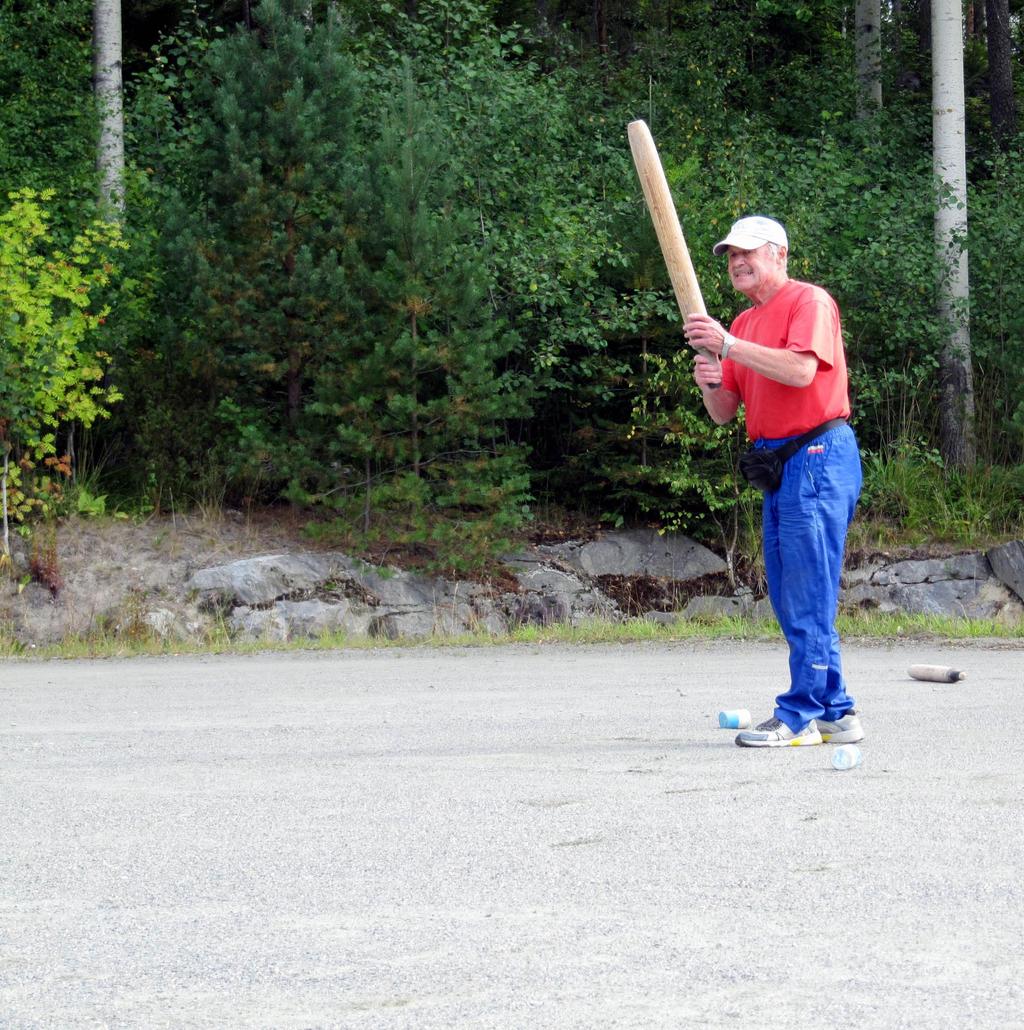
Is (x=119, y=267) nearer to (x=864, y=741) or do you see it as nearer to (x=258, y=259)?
(x=258, y=259)

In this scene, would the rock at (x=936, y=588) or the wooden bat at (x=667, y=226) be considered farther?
the rock at (x=936, y=588)

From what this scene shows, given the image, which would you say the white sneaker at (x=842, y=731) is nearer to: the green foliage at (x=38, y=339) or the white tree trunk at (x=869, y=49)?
the green foliage at (x=38, y=339)

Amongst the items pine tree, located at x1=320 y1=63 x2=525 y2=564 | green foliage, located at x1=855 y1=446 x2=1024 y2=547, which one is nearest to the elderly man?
pine tree, located at x1=320 y1=63 x2=525 y2=564

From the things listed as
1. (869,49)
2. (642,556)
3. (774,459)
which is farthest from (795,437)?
(869,49)

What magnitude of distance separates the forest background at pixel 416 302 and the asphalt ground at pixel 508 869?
28.4 feet

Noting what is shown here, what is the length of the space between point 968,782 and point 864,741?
3.49 feet

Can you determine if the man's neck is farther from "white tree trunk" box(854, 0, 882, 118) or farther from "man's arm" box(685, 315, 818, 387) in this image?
"white tree trunk" box(854, 0, 882, 118)

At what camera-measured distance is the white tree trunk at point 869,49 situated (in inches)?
1040

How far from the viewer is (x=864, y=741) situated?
711 centimetres

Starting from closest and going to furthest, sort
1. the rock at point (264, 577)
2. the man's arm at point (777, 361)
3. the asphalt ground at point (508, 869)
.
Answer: the asphalt ground at point (508, 869) → the man's arm at point (777, 361) → the rock at point (264, 577)

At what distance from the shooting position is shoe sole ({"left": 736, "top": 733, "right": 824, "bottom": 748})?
686cm

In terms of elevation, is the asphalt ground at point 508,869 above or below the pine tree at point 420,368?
below

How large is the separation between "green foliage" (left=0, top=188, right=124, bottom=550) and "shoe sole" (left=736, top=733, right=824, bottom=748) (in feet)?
36.5

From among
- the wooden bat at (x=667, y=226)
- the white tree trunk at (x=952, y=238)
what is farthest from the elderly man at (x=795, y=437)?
the white tree trunk at (x=952, y=238)
